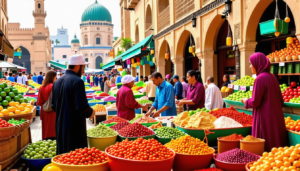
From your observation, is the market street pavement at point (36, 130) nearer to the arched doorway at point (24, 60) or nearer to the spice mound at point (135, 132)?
the spice mound at point (135, 132)

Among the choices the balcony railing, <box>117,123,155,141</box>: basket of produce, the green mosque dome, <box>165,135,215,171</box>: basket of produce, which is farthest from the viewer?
the green mosque dome

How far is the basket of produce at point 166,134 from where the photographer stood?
3752mm

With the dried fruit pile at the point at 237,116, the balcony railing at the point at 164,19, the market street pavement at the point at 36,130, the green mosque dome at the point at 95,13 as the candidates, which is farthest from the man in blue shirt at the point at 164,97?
the green mosque dome at the point at 95,13

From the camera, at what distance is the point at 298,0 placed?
6.07 meters

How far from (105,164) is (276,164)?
1593 mm

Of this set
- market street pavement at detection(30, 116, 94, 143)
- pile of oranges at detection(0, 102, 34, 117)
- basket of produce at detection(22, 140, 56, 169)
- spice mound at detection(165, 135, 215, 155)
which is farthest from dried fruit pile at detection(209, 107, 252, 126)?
market street pavement at detection(30, 116, 94, 143)

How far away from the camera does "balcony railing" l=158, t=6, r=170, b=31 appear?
48.8ft

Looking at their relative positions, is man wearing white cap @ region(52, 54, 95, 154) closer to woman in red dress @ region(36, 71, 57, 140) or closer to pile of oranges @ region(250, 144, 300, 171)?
pile of oranges @ region(250, 144, 300, 171)

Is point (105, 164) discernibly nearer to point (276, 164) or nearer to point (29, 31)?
point (276, 164)

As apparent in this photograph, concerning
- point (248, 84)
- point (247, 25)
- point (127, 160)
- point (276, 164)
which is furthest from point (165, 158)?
point (247, 25)

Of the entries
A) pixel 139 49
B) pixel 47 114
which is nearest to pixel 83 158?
pixel 47 114

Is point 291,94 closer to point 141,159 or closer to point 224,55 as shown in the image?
point 141,159

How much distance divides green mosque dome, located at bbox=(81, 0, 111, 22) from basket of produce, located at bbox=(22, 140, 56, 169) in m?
71.0

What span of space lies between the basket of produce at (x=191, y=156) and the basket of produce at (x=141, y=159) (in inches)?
5.2
